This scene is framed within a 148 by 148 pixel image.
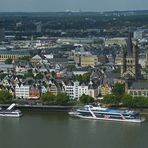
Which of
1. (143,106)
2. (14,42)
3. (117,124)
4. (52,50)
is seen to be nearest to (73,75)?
(143,106)

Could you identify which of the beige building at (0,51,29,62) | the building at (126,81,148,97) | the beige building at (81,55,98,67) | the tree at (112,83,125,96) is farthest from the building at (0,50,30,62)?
the building at (126,81,148,97)

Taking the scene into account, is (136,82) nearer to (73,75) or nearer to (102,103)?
(102,103)

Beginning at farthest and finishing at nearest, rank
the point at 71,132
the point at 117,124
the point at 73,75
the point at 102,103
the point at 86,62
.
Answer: the point at 86,62
the point at 73,75
the point at 102,103
the point at 117,124
the point at 71,132

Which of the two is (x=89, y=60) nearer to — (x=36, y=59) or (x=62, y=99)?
(x=36, y=59)

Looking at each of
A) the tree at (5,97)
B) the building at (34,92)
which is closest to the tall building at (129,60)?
the building at (34,92)

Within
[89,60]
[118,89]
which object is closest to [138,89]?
[118,89]
